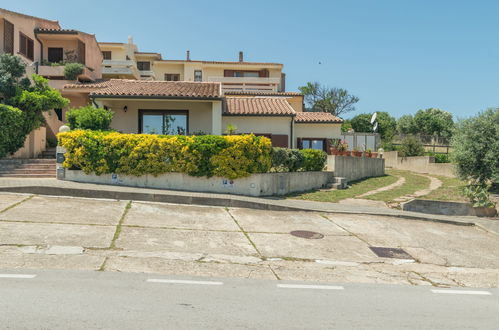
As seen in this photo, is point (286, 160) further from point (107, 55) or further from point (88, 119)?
point (107, 55)

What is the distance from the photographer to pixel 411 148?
33.6m

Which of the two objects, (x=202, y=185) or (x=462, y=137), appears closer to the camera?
(x=202, y=185)

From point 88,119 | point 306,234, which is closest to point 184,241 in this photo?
point 306,234

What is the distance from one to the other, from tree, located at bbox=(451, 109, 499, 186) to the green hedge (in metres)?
5.82

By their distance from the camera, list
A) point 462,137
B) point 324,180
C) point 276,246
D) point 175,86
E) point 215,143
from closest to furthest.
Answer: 1. point 276,246
2. point 215,143
3. point 462,137
4. point 324,180
5. point 175,86

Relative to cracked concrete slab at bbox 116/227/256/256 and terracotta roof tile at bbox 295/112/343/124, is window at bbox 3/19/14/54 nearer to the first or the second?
terracotta roof tile at bbox 295/112/343/124

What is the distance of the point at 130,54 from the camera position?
41219 millimetres

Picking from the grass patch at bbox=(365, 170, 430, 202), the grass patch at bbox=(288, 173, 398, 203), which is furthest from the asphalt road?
the grass patch at bbox=(365, 170, 430, 202)

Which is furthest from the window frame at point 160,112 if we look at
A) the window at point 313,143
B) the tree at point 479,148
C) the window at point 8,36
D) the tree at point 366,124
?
the tree at point 366,124

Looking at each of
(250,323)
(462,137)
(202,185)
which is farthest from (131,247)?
(462,137)

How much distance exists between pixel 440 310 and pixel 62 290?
15.5ft

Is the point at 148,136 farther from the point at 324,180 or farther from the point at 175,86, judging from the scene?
the point at 324,180

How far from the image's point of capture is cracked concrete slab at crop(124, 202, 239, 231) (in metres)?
9.59

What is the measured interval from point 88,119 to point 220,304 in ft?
42.5
